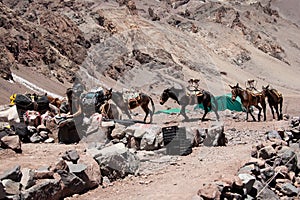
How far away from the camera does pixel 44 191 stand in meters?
6.78

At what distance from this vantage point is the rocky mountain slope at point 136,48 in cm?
3884

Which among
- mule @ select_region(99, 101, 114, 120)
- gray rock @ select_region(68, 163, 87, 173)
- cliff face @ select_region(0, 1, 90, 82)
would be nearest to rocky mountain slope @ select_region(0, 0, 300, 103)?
cliff face @ select_region(0, 1, 90, 82)

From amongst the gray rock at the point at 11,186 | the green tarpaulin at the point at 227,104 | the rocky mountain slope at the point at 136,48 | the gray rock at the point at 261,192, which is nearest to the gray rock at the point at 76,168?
the gray rock at the point at 11,186

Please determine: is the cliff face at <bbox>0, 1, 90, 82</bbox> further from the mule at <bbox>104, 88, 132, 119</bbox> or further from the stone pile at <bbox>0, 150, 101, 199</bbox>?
the stone pile at <bbox>0, 150, 101, 199</bbox>

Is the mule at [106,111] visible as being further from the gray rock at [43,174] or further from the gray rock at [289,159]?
the gray rock at [289,159]

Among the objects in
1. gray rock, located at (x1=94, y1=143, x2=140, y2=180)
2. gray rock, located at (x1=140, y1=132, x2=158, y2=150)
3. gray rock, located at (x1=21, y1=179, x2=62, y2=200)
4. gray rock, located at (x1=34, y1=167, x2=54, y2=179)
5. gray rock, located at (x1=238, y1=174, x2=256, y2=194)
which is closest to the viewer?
gray rock, located at (x1=21, y1=179, x2=62, y2=200)

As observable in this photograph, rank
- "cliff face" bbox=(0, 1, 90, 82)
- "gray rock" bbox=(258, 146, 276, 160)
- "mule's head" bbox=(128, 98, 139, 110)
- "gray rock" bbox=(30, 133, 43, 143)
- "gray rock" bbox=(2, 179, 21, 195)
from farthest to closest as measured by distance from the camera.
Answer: "cliff face" bbox=(0, 1, 90, 82) < "mule's head" bbox=(128, 98, 139, 110) < "gray rock" bbox=(30, 133, 43, 143) < "gray rock" bbox=(258, 146, 276, 160) < "gray rock" bbox=(2, 179, 21, 195)

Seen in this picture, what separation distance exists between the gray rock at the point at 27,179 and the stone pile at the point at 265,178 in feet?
8.68

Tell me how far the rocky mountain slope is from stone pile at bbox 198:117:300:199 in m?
17.8

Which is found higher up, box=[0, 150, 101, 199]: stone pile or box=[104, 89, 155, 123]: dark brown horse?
box=[104, 89, 155, 123]: dark brown horse

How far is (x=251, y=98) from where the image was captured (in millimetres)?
16984

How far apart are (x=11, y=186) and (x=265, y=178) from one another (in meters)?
4.95

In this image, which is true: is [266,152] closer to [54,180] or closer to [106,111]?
[106,111]

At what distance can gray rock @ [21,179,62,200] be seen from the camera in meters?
6.50
